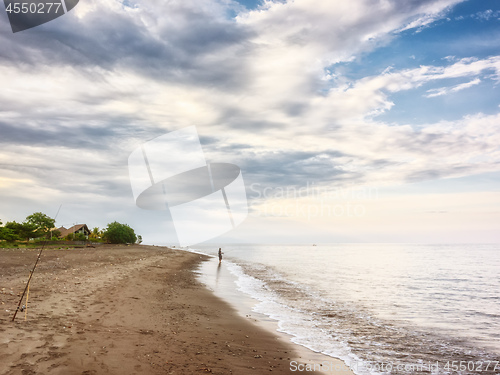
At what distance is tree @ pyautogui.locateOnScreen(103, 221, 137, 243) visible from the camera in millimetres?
94375

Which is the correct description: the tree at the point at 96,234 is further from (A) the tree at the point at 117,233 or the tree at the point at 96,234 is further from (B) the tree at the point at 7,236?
(B) the tree at the point at 7,236

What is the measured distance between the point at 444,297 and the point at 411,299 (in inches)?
134

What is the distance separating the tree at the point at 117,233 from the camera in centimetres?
9438

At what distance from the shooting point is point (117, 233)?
94.8m

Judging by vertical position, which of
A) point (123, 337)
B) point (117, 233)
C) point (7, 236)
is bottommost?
point (123, 337)

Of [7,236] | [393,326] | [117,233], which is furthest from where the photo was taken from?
[117,233]

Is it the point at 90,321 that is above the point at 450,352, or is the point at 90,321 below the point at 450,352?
above

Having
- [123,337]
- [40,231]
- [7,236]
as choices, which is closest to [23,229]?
[40,231]

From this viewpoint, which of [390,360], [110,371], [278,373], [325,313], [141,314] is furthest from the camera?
[325,313]

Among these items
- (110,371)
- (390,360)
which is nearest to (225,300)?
(390,360)

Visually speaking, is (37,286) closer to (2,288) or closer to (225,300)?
(2,288)

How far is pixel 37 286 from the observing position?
46.0 ft

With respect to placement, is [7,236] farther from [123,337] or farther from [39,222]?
[123,337]

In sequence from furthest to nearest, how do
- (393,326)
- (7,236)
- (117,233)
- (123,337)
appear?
1. (117,233)
2. (7,236)
3. (393,326)
4. (123,337)
